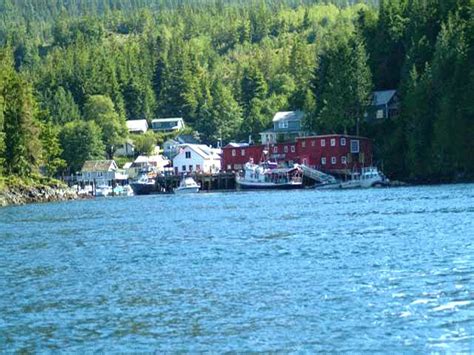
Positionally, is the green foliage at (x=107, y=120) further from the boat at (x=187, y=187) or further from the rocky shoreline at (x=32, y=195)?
the rocky shoreline at (x=32, y=195)

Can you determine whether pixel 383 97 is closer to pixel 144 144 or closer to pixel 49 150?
pixel 49 150

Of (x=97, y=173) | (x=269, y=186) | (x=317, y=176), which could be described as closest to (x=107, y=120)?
(x=97, y=173)

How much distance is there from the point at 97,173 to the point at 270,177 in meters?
37.3

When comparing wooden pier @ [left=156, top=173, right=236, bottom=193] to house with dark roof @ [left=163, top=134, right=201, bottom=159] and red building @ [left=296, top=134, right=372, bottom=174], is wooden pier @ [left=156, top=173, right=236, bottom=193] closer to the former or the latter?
red building @ [left=296, top=134, right=372, bottom=174]

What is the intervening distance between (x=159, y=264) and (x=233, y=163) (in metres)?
99.5

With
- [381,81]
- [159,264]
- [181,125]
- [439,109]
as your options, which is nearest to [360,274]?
[159,264]

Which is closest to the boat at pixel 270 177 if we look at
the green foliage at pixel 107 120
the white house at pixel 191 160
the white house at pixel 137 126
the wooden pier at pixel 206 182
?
the wooden pier at pixel 206 182

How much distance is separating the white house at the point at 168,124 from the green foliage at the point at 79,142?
30007 mm

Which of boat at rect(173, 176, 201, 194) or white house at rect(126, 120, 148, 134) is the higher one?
white house at rect(126, 120, 148, 134)

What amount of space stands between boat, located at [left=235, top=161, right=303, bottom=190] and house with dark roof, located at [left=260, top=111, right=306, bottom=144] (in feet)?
59.4

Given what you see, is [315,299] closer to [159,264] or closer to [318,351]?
[318,351]

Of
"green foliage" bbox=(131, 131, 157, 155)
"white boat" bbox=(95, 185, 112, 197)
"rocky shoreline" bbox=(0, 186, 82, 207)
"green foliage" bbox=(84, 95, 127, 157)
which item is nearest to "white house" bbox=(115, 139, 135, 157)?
"green foliage" bbox=(131, 131, 157, 155)

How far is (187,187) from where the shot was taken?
130125 mm

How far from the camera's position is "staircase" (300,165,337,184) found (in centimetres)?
11806
